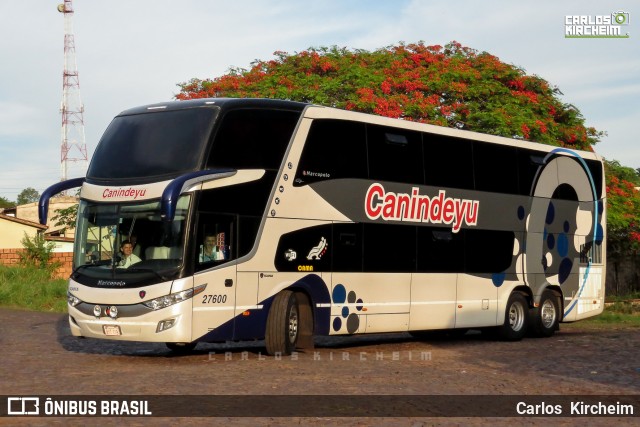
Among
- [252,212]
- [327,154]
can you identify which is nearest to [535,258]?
[327,154]

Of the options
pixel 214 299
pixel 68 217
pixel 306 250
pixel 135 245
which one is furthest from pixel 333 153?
pixel 68 217

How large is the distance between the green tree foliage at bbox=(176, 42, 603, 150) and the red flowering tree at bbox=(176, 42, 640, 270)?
4 centimetres

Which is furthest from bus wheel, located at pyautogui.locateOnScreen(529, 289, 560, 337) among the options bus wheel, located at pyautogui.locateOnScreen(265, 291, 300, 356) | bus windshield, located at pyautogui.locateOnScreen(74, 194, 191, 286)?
bus windshield, located at pyautogui.locateOnScreen(74, 194, 191, 286)

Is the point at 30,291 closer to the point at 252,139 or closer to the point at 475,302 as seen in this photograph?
the point at 475,302

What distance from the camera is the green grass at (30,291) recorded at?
32.7 metres

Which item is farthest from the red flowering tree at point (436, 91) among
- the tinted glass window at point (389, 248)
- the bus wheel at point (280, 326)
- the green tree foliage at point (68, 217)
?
the bus wheel at point (280, 326)

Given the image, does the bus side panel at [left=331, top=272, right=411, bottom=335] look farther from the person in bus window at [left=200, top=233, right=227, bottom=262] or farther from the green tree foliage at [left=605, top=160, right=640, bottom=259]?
the green tree foliage at [left=605, top=160, right=640, bottom=259]

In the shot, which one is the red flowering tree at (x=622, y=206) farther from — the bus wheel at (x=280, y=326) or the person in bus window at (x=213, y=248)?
the person in bus window at (x=213, y=248)

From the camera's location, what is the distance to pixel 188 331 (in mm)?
16438

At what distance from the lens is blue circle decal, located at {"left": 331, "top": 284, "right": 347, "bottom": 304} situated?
19.0 m

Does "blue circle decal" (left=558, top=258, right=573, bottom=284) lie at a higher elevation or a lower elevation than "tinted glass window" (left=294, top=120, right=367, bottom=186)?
lower

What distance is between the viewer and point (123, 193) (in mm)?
17078

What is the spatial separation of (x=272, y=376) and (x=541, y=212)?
11.9 metres

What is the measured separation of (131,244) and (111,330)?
140cm
